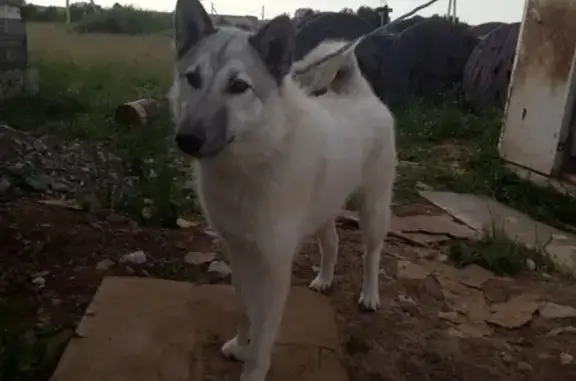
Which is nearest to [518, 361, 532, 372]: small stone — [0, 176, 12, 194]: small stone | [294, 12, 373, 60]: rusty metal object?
[0, 176, 12, 194]: small stone

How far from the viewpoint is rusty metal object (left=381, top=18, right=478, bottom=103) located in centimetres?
795

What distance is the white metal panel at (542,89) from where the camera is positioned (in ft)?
15.8

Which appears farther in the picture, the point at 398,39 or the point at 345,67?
the point at 398,39

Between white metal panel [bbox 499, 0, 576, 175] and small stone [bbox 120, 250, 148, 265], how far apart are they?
126 inches

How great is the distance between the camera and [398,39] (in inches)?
313

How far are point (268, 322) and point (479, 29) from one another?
7678 mm

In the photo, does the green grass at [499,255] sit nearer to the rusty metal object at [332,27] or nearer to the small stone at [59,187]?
the small stone at [59,187]

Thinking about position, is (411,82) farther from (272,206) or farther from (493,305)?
(272,206)

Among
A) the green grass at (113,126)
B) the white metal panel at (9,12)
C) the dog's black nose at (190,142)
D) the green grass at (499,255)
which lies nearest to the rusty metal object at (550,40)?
the green grass at (499,255)

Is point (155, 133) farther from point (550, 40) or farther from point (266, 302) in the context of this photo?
point (266, 302)

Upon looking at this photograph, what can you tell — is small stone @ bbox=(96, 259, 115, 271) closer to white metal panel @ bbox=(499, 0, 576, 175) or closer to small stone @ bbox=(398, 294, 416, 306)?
small stone @ bbox=(398, 294, 416, 306)

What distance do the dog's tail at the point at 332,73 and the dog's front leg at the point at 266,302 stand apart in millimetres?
866

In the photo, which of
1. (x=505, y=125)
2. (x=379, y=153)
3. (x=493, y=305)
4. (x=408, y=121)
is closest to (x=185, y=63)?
(x=379, y=153)

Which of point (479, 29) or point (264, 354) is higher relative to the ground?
point (479, 29)
